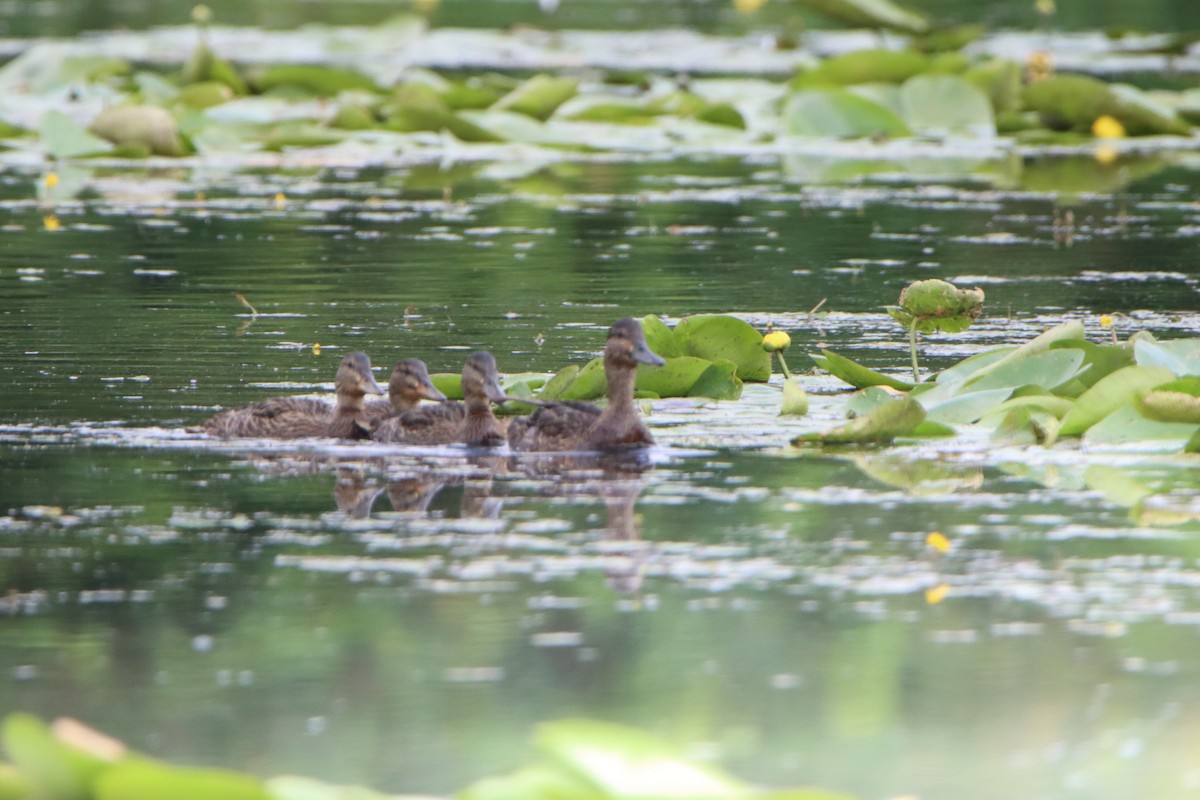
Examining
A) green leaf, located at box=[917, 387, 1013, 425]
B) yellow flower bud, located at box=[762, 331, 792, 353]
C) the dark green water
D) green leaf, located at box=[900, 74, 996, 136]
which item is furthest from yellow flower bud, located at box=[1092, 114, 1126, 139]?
green leaf, located at box=[917, 387, 1013, 425]

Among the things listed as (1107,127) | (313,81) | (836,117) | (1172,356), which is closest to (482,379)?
(1172,356)

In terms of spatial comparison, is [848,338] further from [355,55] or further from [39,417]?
[355,55]

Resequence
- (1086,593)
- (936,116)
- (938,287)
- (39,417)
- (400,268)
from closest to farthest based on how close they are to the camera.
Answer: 1. (1086,593)
2. (39,417)
3. (938,287)
4. (400,268)
5. (936,116)

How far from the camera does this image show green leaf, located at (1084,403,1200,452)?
724 centimetres

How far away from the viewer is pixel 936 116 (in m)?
18.9

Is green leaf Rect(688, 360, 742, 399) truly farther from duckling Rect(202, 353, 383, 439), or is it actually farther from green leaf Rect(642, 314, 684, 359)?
duckling Rect(202, 353, 383, 439)

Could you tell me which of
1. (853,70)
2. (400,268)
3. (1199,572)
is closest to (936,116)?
(853,70)

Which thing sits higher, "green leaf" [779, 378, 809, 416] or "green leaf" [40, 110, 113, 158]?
"green leaf" [40, 110, 113, 158]

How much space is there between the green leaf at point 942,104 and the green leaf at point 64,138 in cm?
644

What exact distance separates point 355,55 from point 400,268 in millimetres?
13484

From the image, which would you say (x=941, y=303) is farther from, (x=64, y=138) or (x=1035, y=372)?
(x=64, y=138)

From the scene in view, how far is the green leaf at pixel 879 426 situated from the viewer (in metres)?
7.26

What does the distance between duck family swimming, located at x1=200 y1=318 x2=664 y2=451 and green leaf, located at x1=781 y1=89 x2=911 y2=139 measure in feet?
33.5

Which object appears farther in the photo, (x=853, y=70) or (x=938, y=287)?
(x=853, y=70)
